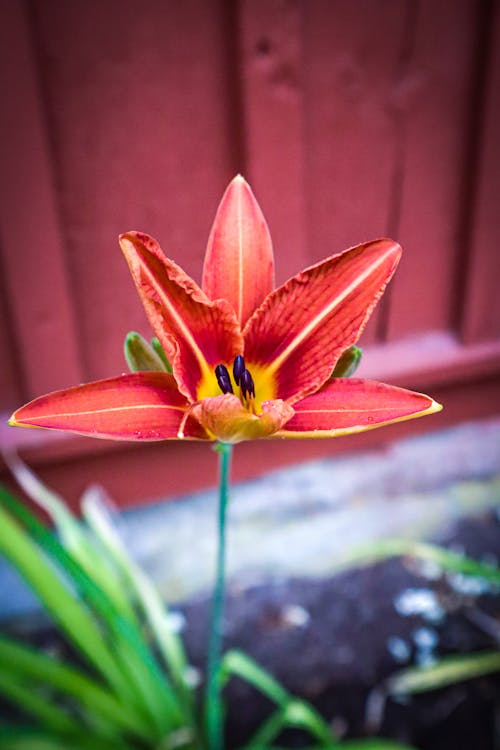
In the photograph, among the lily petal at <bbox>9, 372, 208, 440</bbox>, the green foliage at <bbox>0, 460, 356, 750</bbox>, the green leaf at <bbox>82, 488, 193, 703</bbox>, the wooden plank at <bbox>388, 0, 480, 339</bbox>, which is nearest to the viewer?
the lily petal at <bbox>9, 372, 208, 440</bbox>

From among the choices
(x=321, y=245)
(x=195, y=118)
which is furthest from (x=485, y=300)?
(x=195, y=118)

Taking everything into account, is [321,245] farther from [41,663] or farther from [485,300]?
[41,663]

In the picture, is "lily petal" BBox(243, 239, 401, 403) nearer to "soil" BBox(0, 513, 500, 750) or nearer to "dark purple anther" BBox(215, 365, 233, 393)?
"dark purple anther" BBox(215, 365, 233, 393)

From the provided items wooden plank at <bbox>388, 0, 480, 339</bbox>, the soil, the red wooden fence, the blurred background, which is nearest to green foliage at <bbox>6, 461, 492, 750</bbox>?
the soil

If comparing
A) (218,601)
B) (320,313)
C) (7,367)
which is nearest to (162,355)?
(320,313)

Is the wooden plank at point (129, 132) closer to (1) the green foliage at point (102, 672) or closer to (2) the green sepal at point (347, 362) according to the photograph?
(1) the green foliage at point (102, 672)

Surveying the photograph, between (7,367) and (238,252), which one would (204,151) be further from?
(238,252)
